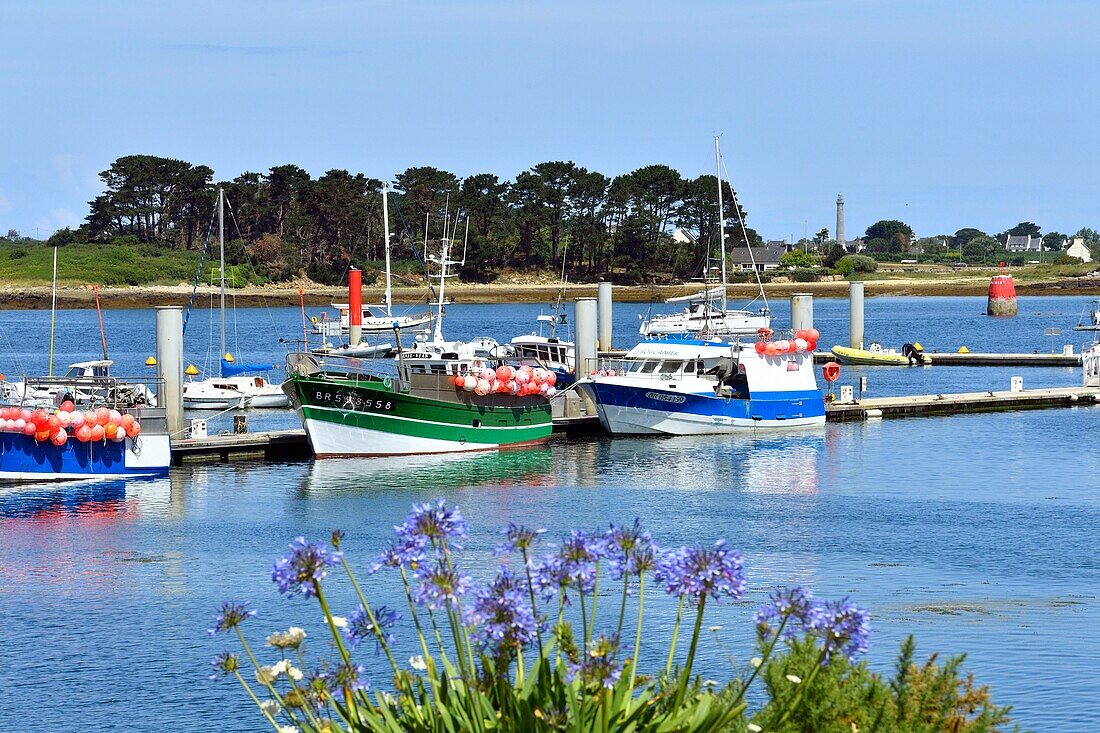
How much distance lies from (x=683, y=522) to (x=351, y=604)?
10459 mm

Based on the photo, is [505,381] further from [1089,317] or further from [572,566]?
[1089,317]

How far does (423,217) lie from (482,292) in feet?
36.9

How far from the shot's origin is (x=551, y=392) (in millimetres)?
46844

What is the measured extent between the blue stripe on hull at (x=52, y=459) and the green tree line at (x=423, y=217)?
4883 inches

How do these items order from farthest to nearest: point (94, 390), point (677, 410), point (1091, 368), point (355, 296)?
point (355, 296), point (1091, 368), point (677, 410), point (94, 390)

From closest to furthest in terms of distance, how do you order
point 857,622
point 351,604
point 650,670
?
point 857,622, point 650,670, point 351,604

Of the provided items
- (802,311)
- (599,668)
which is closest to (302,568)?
(599,668)

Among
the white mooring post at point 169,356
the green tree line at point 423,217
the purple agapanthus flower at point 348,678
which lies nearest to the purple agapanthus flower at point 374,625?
the purple agapanthus flower at point 348,678

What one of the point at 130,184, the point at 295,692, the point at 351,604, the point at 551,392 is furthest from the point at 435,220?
the point at 295,692

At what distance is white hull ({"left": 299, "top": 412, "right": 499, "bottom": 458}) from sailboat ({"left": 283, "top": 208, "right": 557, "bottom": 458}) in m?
0.03

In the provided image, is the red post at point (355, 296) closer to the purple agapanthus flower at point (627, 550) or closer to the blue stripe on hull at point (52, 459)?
the blue stripe on hull at point (52, 459)

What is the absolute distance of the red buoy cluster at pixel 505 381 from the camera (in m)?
42.0

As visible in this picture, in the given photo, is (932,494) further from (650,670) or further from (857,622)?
(857,622)

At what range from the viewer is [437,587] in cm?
845
